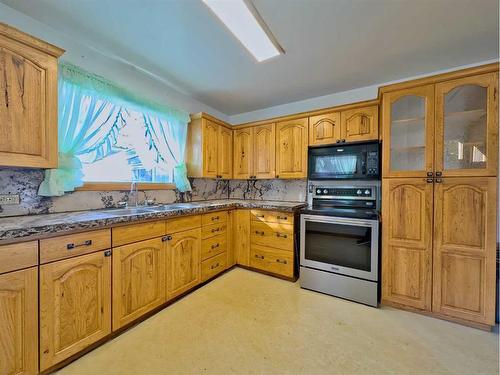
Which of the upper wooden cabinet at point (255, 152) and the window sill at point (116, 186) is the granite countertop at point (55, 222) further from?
the upper wooden cabinet at point (255, 152)

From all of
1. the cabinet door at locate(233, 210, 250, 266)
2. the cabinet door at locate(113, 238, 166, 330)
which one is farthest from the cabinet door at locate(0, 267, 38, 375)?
the cabinet door at locate(233, 210, 250, 266)

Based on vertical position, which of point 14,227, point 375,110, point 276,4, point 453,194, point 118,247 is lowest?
point 118,247

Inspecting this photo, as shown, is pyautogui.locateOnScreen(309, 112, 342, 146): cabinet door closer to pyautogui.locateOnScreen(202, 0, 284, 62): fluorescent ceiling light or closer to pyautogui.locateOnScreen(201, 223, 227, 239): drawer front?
pyautogui.locateOnScreen(202, 0, 284, 62): fluorescent ceiling light

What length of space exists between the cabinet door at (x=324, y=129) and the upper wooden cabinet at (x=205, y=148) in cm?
135

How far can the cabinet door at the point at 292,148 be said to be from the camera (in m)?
2.94

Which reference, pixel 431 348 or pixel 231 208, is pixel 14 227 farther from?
pixel 431 348

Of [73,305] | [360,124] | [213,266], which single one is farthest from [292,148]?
[73,305]

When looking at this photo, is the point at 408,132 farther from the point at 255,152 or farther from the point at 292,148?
the point at 255,152

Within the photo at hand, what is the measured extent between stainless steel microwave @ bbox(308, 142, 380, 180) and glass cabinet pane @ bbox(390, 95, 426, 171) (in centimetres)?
27

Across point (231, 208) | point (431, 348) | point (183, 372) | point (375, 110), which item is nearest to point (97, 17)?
point (231, 208)

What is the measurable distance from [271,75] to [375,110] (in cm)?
130

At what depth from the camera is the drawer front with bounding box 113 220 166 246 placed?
65.2 inches

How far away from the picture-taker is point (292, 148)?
3.03 meters

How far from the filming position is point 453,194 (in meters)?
1.88
